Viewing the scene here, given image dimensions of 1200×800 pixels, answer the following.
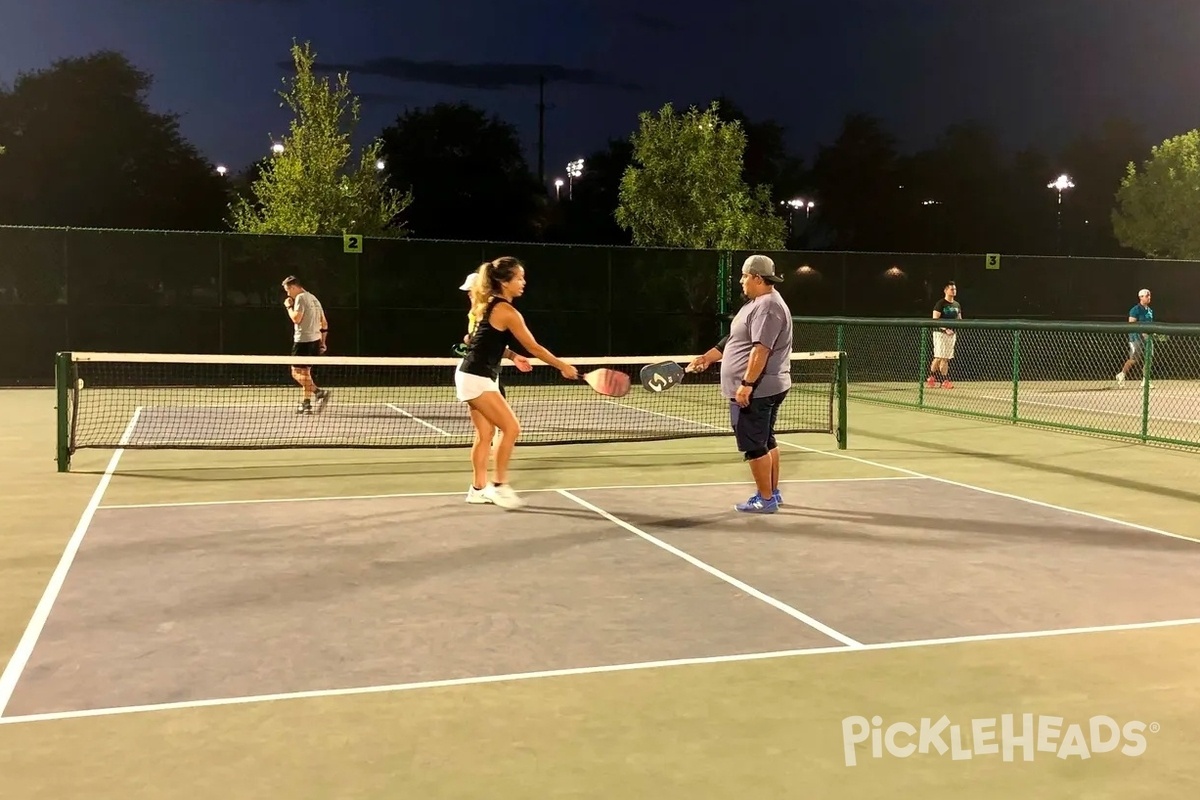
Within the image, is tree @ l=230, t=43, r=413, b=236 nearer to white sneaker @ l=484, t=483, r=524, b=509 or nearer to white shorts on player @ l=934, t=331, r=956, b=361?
white shorts on player @ l=934, t=331, r=956, b=361

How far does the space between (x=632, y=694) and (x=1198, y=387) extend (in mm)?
21060

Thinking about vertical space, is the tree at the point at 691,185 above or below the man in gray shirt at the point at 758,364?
above

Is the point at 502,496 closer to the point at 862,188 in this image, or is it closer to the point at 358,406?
the point at 358,406

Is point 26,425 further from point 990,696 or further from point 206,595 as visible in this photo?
point 990,696

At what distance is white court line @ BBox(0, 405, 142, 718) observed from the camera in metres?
4.65

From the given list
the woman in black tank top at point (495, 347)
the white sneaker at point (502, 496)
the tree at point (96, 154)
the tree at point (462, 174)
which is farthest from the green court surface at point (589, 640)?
the tree at point (462, 174)

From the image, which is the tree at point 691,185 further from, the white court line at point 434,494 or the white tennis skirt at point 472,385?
the white tennis skirt at point 472,385

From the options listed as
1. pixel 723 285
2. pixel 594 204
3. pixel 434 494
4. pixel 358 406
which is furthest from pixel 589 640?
pixel 594 204

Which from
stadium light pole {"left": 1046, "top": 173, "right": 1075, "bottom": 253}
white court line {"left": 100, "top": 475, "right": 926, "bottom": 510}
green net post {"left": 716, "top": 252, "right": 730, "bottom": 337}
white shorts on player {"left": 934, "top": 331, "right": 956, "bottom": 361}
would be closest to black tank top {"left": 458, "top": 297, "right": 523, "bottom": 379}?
white court line {"left": 100, "top": 475, "right": 926, "bottom": 510}

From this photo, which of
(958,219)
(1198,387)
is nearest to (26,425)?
(1198,387)

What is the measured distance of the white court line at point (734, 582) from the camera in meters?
5.40

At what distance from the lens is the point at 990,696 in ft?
15.0

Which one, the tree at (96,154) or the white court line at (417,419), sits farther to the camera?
the tree at (96,154)

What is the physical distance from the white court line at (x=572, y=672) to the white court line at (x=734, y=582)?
19 centimetres
